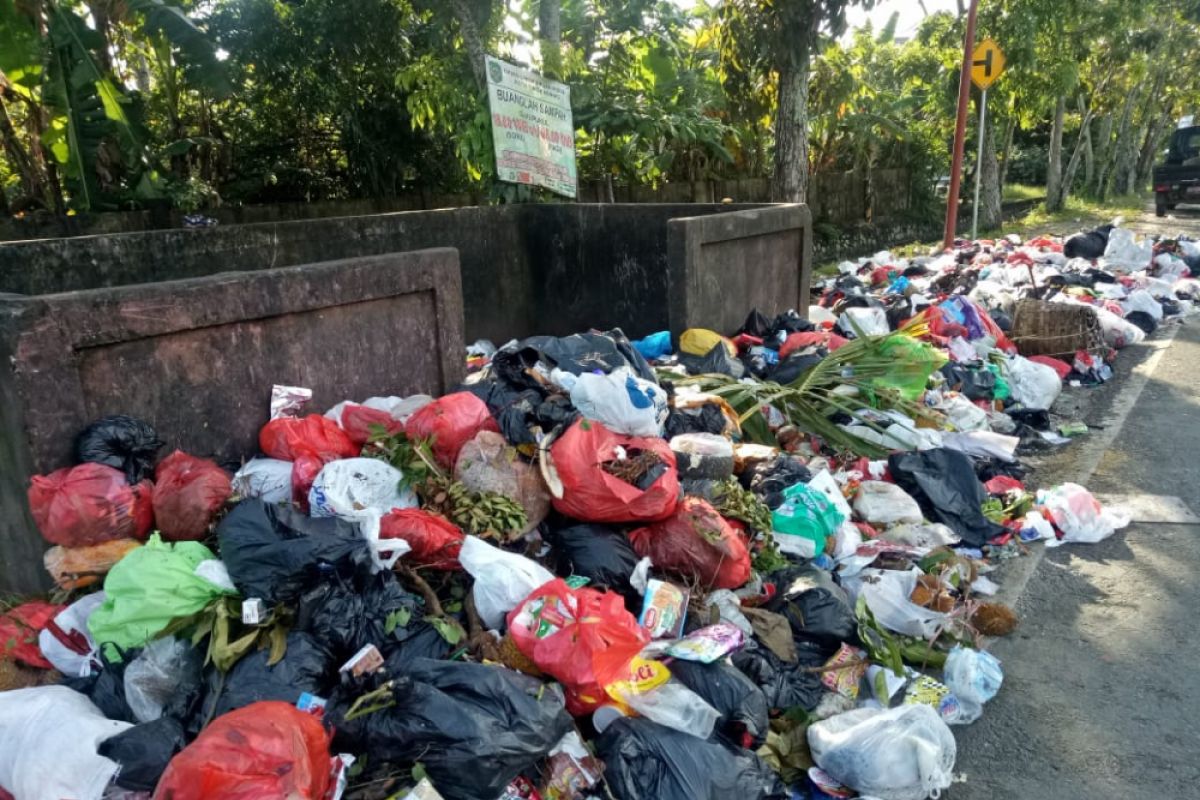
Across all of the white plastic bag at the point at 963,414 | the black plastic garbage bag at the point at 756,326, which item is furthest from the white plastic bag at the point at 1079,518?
the black plastic garbage bag at the point at 756,326

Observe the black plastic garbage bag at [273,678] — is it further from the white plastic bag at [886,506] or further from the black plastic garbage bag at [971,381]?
the black plastic garbage bag at [971,381]

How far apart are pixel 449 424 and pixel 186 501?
3.35ft

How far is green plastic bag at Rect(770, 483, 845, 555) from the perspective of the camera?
3723 millimetres

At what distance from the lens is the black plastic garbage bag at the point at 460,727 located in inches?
90.7

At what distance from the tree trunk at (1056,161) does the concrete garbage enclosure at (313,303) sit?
606 inches

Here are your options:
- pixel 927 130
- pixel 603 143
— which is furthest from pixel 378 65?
pixel 927 130

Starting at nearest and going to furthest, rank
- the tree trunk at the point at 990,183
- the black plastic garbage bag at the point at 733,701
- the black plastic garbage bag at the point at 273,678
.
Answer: the black plastic garbage bag at the point at 273,678
the black plastic garbage bag at the point at 733,701
the tree trunk at the point at 990,183

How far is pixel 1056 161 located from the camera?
19547mm

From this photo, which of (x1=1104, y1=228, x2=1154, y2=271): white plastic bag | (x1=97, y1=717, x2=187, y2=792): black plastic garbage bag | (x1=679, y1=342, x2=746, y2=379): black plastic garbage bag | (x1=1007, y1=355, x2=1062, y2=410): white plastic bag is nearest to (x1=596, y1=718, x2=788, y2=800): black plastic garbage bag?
(x1=97, y1=717, x2=187, y2=792): black plastic garbage bag

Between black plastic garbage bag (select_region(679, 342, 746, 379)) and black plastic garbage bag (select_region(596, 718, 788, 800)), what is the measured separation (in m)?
2.99

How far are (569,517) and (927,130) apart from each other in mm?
17170

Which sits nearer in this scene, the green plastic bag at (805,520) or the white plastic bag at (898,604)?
the white plastic bag at (898,604)

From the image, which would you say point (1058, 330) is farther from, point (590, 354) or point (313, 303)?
point (313, 303)

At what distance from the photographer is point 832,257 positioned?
1471 cm
